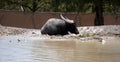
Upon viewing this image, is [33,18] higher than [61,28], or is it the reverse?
[61,28]

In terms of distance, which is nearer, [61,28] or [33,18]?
[61,28]

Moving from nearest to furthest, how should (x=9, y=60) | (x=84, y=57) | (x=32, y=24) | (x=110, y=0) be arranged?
(x=9, y=60) → (x=84, y=57) → (x=110, y=0) → (x=32, y=24)

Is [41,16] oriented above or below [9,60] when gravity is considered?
below

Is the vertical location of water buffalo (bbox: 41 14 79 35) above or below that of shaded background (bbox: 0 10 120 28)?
above

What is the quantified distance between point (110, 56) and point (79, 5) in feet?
56.3

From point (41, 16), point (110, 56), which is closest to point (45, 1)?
point (41, 16)

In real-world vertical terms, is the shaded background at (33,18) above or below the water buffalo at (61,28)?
below

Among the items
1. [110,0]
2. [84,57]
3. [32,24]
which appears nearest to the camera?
[84,57]

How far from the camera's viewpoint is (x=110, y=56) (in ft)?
42.9

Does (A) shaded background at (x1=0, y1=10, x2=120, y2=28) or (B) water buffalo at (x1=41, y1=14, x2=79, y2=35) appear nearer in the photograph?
(B) water buffalo at (x1=41, y1=14, x2=79, y2=35)

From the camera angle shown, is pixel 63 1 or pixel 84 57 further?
pixel 63 1

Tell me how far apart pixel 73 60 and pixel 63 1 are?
58.7 feet

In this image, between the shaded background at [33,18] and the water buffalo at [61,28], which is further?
the shaded background at [33,18]

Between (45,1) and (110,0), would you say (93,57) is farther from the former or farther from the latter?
(45,1)
